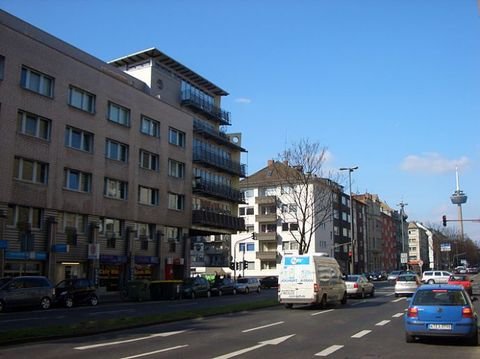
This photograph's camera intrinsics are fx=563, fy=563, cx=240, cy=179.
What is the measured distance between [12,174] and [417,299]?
28.4 metres

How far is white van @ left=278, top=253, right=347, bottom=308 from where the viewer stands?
26.0m

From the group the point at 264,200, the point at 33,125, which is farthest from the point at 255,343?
the point at 264,200

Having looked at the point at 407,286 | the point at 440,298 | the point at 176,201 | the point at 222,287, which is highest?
the point at 176,201

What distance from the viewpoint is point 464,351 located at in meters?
12.5

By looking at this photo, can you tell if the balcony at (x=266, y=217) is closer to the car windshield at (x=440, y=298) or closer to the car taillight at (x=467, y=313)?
the car windshield at (x=440, y=298)

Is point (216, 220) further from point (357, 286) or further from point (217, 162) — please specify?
point (357, 286)

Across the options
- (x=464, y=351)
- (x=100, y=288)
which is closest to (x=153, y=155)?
(x=100, y=288)

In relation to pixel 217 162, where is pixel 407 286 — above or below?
below

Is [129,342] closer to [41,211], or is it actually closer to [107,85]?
[41,211]

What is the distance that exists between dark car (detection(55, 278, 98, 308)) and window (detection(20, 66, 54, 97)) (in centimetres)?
1351

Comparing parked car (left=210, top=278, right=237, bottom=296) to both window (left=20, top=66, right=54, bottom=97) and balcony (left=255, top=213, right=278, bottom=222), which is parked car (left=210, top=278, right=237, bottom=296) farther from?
balcony (left=255, top=213, right=278, bottom=222)

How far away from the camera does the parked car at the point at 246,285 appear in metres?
50.8

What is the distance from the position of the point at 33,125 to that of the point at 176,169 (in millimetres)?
17448

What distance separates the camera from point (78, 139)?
41.3 meters
